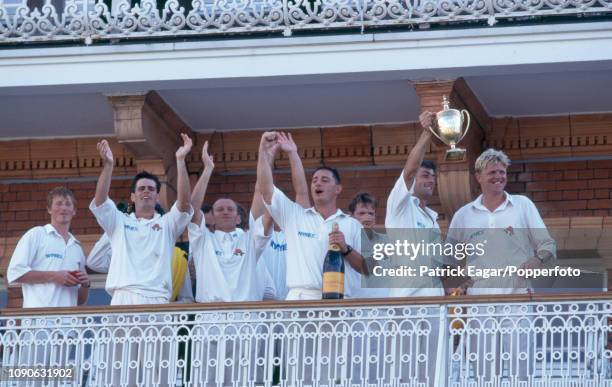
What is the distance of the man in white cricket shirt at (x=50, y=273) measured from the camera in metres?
13.4

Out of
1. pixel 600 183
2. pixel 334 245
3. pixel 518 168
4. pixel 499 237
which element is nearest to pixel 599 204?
pixel 600 183

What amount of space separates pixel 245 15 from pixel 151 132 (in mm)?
1316

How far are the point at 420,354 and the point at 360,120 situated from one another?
4.15m

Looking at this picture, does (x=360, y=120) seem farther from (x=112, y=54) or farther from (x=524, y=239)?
(x=524, y=239)

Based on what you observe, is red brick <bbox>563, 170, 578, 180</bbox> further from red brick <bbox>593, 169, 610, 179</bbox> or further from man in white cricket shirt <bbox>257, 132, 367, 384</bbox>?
man in white cricket shirt <bbox>257, 132, 367, 384</bbox>

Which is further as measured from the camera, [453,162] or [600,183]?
[600,183]

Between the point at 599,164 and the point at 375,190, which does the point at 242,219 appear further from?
the point at 599,164

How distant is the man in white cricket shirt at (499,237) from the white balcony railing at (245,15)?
2204 mm

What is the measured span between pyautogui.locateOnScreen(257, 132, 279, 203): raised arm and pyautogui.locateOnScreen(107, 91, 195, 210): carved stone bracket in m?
2.34

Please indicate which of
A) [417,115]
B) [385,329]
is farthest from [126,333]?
[417,115]

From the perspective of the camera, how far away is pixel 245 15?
614 inches

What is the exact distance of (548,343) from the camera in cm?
1385

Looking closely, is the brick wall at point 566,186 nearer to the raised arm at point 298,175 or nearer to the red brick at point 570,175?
the red brick at point 570,175

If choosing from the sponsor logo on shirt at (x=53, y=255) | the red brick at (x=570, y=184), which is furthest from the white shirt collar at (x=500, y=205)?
the sponsor logo on shirt at (x=53, y=255)
